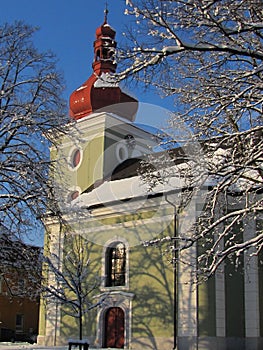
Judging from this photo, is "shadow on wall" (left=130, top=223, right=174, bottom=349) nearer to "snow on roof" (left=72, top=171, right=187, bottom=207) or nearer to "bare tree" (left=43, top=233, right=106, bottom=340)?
"bare tree" (left=43, top=233, right=106, bottom=340)

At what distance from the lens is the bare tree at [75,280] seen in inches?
906

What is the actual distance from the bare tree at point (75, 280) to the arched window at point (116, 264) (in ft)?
1.89

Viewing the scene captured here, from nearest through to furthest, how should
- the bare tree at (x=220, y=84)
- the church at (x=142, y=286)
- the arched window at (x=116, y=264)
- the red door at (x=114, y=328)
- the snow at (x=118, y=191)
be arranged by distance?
1. the bare tree at (x=220, y=84)
2. the church at (x=142, y=286)
3. the red door at (x=114, y=328)
4. the snow at (x=118, y=191)
5. the arched window at (x=116, y=264)

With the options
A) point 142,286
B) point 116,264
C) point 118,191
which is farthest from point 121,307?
point 118,191

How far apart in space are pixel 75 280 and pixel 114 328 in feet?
9.05

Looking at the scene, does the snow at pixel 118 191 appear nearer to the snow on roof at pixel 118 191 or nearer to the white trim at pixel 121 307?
the snow on roof at pixel 118 191

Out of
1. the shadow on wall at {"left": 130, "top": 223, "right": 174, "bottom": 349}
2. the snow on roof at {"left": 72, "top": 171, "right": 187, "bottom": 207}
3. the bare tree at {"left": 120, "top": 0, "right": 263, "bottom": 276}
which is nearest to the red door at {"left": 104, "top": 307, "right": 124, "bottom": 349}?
the shadow on wall at {"left": 130, "top": 223, "right": 174, "bottom": 349}

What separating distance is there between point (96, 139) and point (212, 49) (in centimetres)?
2335

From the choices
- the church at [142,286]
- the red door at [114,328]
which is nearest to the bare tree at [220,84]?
the church at [142,286]

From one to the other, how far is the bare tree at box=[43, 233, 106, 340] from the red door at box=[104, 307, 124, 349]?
794mm

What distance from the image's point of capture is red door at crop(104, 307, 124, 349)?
2244cm

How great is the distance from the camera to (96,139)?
31266mm

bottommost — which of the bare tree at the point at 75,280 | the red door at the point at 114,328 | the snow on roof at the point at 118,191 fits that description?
the red door at the point at 114,328

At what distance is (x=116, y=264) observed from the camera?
2381 cm
